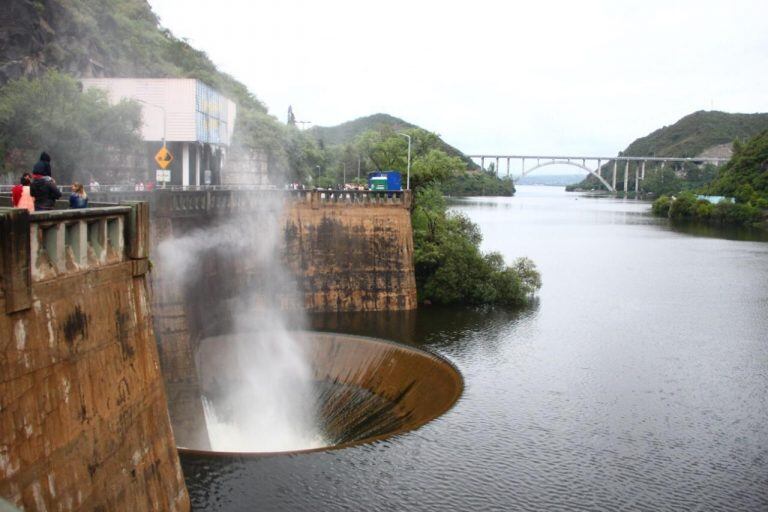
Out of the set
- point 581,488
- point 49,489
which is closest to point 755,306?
point 581,488

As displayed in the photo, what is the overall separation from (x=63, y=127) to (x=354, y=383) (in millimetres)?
25666

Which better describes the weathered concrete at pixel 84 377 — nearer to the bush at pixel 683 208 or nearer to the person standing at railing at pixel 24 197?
the person standing at railing at pixel 24 197

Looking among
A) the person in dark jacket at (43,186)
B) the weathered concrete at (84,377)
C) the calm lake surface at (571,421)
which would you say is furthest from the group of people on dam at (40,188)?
the calm lake surface at (571,421)

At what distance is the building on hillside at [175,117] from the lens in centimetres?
5878

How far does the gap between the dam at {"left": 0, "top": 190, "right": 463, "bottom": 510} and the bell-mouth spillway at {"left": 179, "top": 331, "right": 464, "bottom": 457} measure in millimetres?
98

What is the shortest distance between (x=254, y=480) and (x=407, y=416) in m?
9.53

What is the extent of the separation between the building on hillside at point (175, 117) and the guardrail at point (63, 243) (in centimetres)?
4076

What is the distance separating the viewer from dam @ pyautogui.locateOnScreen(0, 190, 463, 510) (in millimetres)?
11508

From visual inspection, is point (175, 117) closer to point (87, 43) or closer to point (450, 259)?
point (87, 43)

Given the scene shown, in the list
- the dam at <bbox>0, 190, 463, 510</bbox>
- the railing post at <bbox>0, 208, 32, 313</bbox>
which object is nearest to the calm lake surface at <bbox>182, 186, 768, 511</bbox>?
the dam at <bbox>0, 190, 463, 510</bbox>

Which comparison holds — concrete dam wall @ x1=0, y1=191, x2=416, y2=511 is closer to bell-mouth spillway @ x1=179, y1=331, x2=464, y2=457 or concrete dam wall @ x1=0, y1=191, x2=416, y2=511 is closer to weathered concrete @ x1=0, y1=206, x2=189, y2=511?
weathered concrete @ x1=0, y1=206, x2=189, y2=511

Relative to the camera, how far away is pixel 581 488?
76.7ft

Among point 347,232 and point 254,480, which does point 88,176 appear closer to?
point 347,232

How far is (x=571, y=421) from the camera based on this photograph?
29250 mm
